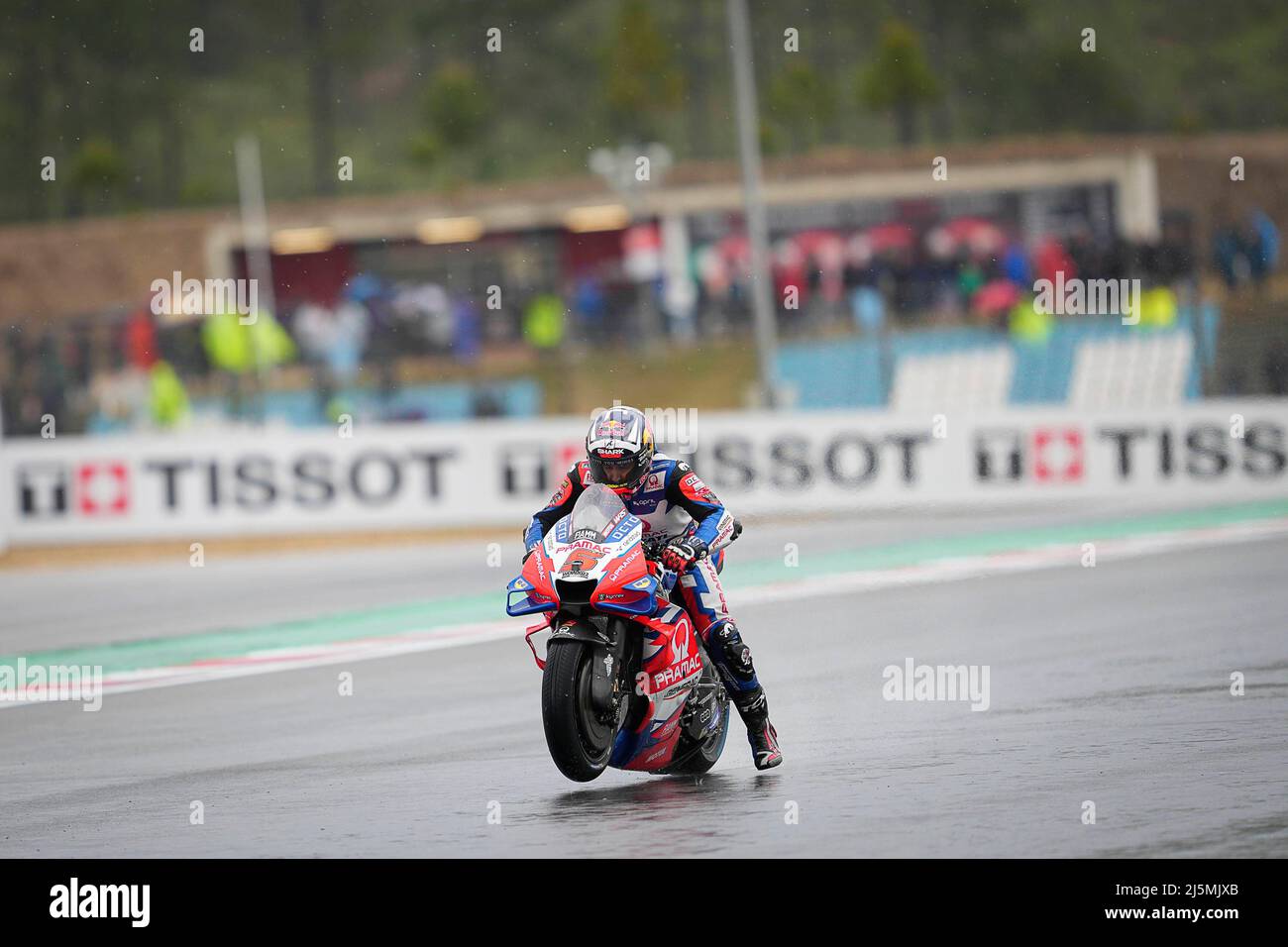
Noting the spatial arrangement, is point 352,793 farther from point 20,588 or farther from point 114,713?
point 20,588

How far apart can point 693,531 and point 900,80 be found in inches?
2575

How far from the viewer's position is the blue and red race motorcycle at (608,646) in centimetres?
784

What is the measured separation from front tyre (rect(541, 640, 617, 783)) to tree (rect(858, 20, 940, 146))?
61.6m

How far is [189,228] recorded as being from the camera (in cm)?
5812

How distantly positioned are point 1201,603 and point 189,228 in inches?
1898

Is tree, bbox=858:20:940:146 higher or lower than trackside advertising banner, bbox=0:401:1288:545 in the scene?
higher

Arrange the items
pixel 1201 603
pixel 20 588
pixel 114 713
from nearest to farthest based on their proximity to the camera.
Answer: pixel 114 713
pixel 1201 603
pixel 20 588

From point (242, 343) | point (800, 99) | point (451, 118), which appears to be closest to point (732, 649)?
point (242, 343)

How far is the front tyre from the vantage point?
773 cm

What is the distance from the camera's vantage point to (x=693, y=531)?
28.2 feet

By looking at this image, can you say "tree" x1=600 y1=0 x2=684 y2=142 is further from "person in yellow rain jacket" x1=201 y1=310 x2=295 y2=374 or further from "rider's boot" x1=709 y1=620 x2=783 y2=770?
"rider's boot" x1=709 y1=620 x2=783 y2=770

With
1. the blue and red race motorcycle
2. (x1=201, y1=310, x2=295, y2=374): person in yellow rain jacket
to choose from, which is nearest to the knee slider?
the blue and red race motorcycle

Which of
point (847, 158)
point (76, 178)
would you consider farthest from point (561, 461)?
point (76, 178)

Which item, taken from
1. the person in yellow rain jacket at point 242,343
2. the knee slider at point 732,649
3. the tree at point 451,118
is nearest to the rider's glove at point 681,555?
the knee slider at point 732,649
